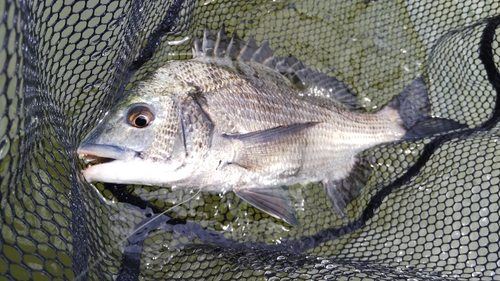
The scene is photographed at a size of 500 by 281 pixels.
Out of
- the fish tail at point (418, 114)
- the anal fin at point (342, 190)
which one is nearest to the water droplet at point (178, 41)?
the anal fin at point (342, 190)

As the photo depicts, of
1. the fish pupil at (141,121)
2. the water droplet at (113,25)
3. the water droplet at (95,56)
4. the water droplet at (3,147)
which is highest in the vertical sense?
the water droplet at (113,25)

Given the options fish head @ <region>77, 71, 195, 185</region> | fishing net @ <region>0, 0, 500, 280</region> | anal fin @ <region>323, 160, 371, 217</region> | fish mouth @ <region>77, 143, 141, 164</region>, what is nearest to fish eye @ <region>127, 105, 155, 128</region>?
fish head @ <region>77, 71, 195, 185</region>

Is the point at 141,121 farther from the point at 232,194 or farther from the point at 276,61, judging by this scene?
the point at 276,61

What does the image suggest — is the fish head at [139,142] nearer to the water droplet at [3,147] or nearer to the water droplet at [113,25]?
the water droplet at [3,147]

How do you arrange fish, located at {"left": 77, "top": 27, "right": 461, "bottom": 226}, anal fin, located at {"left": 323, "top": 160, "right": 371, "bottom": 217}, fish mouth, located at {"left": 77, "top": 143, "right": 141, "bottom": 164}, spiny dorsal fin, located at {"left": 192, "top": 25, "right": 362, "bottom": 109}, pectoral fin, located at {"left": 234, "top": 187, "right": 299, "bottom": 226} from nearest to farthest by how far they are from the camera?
1. fish mouth, located at {"left": 77, "top": 143, "right": 141, "bottom": 164}
2. fish, located at {"left": 77, "top": 27, "right": 461, "bottom": 226}
3. pectoral fin, located at {"left": 234, "top": 187, "right": 299, "bottom": 226}
4. spiny dorsal fin, located at {"left": 192, "top": 25, "right": 362, "bottom": 109}
5. anal fin, located at {"left": 323, "top": 160, "right": 371, "bottom": 217}

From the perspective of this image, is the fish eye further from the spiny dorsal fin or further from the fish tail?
the fish tail

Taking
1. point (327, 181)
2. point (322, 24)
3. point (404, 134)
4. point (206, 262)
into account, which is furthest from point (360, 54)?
point (206, 262)

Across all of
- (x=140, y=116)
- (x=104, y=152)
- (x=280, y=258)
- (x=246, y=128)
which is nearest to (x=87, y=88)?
(x=140, y=116)
